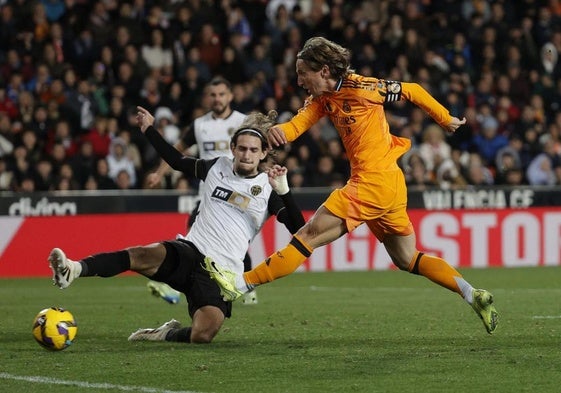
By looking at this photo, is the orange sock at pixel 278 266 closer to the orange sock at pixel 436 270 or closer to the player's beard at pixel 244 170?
the player's beard at pixel 244 170

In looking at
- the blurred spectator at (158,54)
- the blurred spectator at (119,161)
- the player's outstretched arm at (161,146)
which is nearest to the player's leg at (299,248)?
the player's outstretched arm at (161,146)

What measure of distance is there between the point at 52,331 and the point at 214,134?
447 cm

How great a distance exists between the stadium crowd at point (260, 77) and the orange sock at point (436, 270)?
9.12m

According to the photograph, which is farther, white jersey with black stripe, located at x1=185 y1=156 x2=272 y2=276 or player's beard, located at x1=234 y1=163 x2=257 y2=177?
player's beard, located at x1=234 y1=163 x2=257 y2=177

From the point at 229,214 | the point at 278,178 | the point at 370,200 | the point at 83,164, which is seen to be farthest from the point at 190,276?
the point at 83,164

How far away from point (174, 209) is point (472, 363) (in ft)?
32.8

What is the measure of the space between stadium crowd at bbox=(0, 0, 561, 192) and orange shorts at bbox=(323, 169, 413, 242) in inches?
366

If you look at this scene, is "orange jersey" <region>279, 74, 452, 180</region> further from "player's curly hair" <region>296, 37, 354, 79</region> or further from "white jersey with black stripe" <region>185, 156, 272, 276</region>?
"white jersey with black stripe" <region>185, 156, 272, 276</region>

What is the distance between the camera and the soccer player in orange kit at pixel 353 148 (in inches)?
347

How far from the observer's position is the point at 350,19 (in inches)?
884

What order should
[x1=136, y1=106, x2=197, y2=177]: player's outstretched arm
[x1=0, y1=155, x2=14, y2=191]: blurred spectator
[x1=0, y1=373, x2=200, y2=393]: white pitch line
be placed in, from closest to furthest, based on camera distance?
[x1=0, y1=373, x2=200, y2=393]: white pitch line
[x1=136, y1=106, x2=197, y2=177]: player's outstretched arm
[x1=0, y1=155, x2=14, y2=191]: blurred spectator

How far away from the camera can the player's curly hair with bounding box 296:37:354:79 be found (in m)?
8.88

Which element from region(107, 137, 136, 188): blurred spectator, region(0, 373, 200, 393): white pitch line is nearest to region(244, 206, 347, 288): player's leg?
region(0, 373, 200, 393): white pitch line

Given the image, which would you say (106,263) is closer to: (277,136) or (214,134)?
(277,136)
